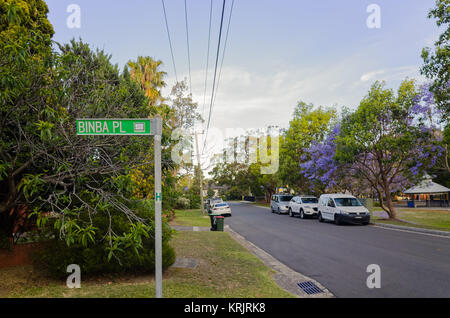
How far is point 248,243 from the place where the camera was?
44.2 ft

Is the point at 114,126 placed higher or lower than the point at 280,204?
higher

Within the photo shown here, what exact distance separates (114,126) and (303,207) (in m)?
22.1

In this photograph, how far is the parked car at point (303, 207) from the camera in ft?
80.6

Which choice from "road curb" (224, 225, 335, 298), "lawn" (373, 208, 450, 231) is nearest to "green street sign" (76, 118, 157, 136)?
"road curb" (224, 225, 335, 298)

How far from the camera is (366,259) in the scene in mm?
9250

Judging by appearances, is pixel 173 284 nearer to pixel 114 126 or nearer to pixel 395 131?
pixel 114 126

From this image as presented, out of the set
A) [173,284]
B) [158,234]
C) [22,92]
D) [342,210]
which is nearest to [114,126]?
[158,234]

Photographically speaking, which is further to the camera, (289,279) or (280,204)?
(280,204)

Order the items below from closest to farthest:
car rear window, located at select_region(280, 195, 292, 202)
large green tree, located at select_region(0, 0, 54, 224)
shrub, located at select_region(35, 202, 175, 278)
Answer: large green tree, located at select_region(0, 0, 54, 224) → shrub, located at select_region(35, 202, 175, 278) → car rear window, located at select_region(280, 195, 292, 202)

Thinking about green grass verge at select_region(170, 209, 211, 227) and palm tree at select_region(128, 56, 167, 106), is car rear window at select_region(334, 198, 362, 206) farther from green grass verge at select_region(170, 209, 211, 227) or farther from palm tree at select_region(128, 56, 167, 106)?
palm tree at select_region(128, 56, 167, 106)

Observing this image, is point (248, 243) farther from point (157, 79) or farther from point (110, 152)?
point (157, 79)

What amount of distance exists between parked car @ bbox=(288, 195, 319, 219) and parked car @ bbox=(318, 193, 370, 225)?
2540 mm

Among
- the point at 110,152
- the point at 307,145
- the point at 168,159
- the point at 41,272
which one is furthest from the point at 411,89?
the point at 41,272

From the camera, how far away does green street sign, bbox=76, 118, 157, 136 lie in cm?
438
